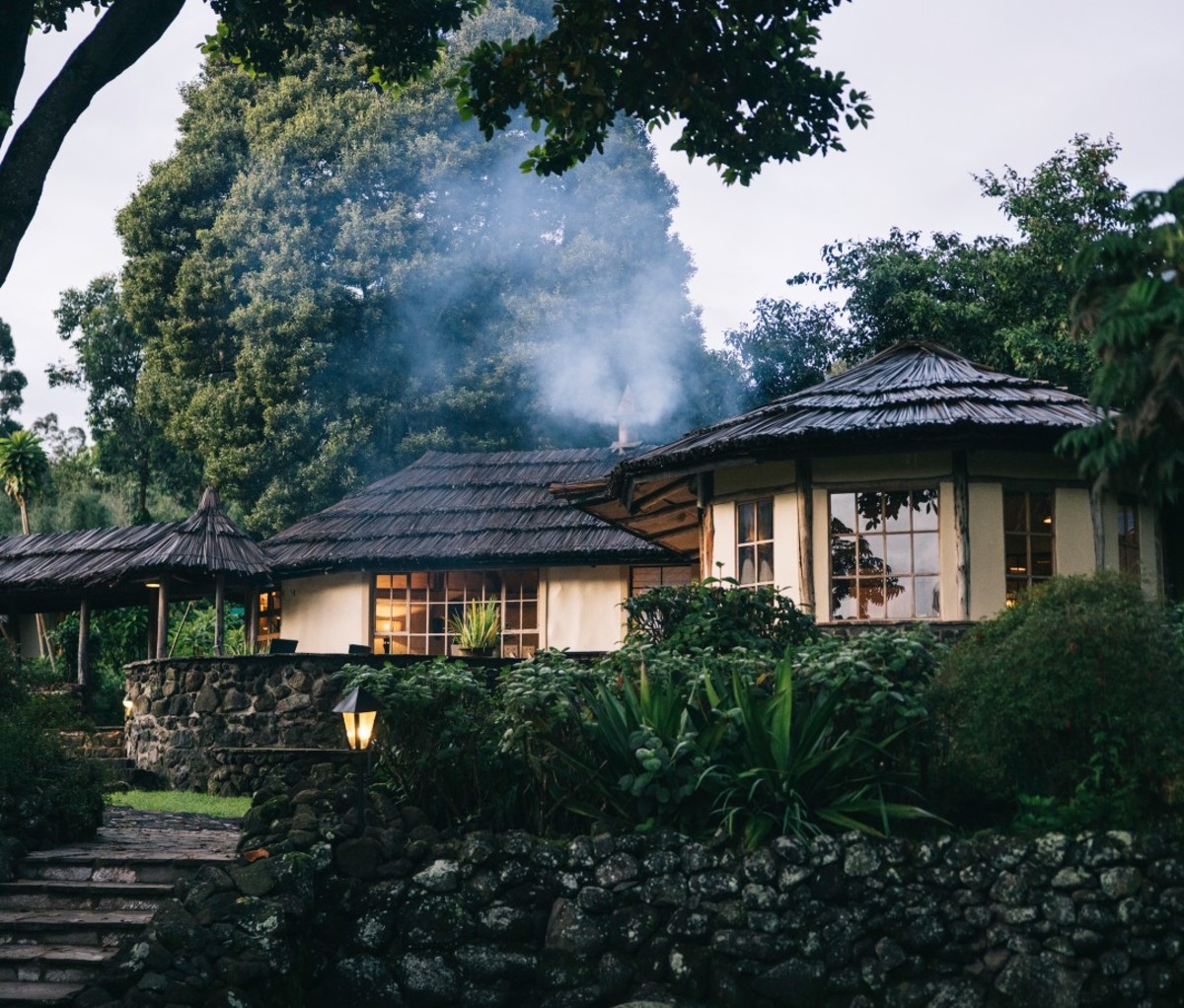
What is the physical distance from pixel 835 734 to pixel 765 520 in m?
5.69

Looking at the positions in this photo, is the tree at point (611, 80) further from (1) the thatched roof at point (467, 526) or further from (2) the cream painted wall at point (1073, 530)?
(1) the thatched roof at point (467, 526)

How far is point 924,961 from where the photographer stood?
27.3 feet

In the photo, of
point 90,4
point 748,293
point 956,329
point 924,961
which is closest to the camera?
point 924,961

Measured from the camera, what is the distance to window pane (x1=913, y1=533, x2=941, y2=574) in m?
13.9

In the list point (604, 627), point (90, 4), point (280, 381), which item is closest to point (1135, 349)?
point (90, 4)

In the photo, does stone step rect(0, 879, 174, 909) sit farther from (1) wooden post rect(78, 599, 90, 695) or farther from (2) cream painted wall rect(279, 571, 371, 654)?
(1) wooden post rect(78, 599, 90, 695)

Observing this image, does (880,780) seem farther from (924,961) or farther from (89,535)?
(89,535)

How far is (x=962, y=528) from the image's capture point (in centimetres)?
1370

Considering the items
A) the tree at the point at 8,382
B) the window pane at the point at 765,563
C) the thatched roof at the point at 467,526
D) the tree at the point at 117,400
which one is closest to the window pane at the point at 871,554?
the window pane at the point at 765,563

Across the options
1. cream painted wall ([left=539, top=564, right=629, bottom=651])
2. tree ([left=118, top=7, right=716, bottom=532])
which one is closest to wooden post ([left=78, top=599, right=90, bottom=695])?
tree ([left=118, top=7, right=716, bottom=532])

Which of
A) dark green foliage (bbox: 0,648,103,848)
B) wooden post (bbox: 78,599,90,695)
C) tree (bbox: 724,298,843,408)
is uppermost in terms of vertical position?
tree (bbox: 724,298,843,408)

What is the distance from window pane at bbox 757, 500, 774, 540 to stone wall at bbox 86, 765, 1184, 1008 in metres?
6.38

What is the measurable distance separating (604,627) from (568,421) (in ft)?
40.7

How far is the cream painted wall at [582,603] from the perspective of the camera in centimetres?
2167
